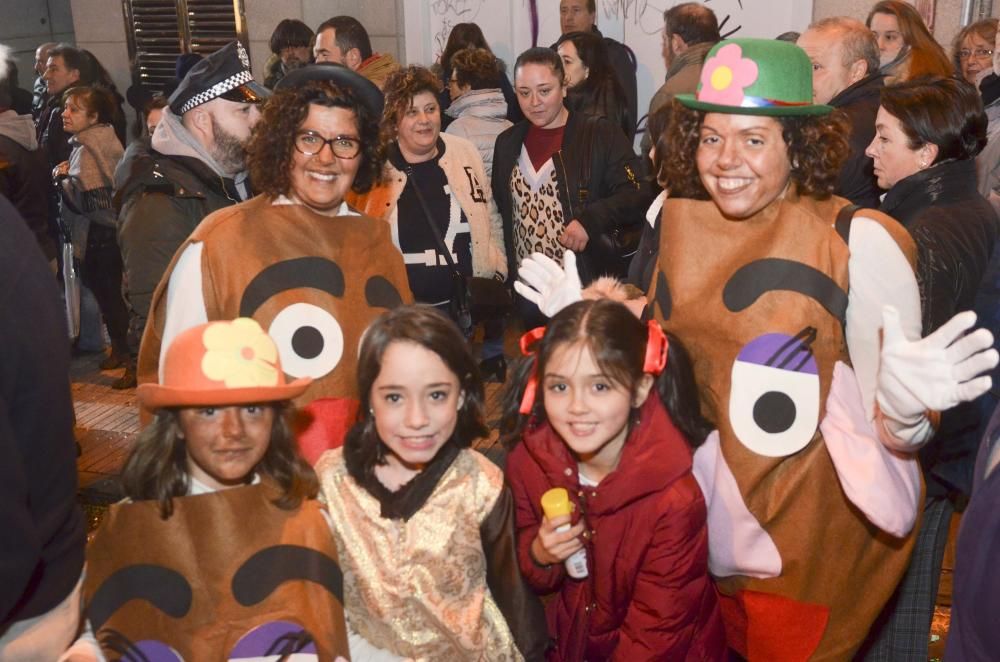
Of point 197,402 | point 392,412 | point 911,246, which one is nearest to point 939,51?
point 911,246

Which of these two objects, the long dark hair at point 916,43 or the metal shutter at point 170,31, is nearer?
the long dark hair at point 916,43

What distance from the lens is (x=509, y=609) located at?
8.13 ft

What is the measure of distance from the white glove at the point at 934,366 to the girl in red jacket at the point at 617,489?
0.51m

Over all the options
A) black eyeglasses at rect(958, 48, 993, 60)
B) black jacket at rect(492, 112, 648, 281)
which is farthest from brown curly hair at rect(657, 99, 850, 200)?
black eyeglasses at rect(958, 48, 993, 60)

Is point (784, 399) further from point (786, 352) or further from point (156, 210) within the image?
point (156, 210)

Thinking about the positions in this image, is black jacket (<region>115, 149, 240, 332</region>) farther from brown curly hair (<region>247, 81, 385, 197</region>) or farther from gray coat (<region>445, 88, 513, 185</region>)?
gray coat (<region>445, 88, 513, 185</region>)

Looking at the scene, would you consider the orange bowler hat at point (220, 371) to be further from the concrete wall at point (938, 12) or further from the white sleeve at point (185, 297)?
the concrete wall at point (938, 12)

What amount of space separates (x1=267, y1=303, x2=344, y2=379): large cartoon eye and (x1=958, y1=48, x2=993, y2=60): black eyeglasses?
4390 millimetres

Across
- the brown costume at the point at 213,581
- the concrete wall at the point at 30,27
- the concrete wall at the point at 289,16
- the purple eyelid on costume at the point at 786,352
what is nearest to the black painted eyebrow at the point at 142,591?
the brown costume at the point at 213,581

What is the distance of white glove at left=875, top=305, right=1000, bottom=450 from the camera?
6.59 feet

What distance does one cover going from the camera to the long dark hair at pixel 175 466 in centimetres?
223

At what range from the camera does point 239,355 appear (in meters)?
2.23

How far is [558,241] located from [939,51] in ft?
6.76

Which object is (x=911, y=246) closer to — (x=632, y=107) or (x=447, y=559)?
(x=447, y=559)
